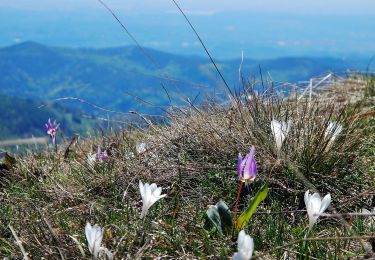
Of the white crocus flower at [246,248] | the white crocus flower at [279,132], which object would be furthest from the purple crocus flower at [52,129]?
the white crocus flower at [246,248]

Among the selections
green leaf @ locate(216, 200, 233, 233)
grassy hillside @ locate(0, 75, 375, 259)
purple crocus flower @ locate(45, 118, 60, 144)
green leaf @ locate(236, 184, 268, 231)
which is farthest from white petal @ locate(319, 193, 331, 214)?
purple crocus flower @ locate(45, 118, 60, 144)

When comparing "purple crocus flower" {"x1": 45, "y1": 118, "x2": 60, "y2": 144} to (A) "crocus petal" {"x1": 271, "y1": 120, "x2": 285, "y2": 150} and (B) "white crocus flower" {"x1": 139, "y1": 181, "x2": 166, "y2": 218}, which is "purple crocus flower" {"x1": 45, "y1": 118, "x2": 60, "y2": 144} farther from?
(B) "white crocus flower" {"x1": 139, "y1": 181, "x2": 166, "y2": 218}

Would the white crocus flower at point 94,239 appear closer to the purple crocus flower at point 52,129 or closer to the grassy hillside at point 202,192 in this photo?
the grassy hillside at point 202,192

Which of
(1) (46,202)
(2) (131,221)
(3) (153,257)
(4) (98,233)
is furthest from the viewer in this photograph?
(1) (46,202)

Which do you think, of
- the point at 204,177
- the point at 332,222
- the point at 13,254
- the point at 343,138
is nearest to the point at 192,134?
the point at 204,177

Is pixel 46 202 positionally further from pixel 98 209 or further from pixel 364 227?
pixel 364 227
